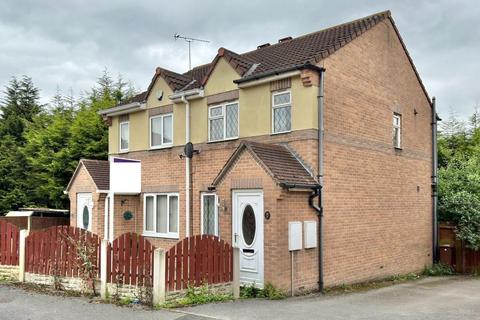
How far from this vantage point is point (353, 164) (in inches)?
560

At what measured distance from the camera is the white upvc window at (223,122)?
49.0 feet

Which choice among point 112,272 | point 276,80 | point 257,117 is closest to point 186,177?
point 257,117

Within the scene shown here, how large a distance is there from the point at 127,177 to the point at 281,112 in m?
6.45

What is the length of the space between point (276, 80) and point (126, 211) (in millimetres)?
7618

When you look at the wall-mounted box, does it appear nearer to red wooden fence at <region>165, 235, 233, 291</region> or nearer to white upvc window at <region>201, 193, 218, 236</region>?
red wooden fence at <region>165, 235, 233, 291</region>

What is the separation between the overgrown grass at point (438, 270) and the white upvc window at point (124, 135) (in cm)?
1192

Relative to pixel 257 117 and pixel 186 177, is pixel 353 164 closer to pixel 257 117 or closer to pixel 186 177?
pixel 257 117

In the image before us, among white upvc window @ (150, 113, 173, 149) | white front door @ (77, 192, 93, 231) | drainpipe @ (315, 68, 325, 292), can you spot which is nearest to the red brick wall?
drainpipe @ (315, 68, 325, 292)

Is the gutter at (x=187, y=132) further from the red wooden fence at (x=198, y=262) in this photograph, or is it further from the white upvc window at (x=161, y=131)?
the red wooden fence at (x=198, y=262)

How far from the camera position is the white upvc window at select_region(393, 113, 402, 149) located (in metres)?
16.5

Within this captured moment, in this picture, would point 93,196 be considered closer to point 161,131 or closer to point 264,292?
point 161,131

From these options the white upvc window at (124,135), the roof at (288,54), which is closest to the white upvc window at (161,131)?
the roof at (288,54)

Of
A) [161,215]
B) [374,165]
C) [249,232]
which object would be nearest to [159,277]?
[249,232]

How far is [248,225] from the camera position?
12.5 metres
